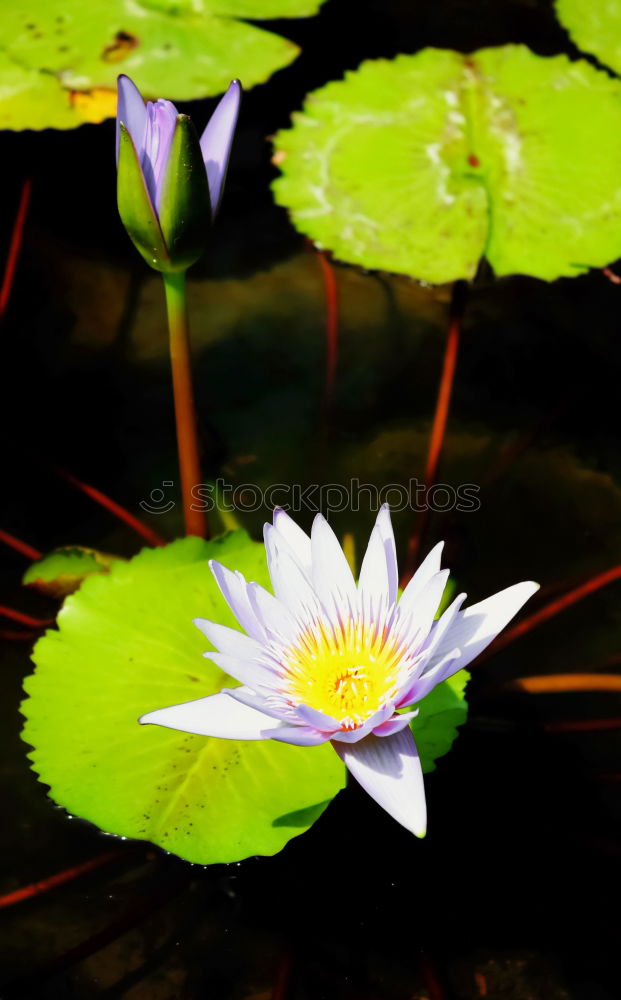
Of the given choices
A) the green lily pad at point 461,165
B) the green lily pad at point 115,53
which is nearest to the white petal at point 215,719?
the green lily pad at point 461,165

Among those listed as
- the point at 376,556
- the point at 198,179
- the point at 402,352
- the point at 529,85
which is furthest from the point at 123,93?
the point at 529,85

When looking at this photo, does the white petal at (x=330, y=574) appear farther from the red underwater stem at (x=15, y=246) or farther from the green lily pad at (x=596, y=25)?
the green lily pad at (x=596, y=25)

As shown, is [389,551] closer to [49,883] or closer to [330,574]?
[330,574]

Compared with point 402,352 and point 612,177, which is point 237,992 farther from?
point 612,177

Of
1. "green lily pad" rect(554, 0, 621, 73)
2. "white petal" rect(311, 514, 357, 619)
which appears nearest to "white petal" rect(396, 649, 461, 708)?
"white petal" rect(311, 514, 357, 619)

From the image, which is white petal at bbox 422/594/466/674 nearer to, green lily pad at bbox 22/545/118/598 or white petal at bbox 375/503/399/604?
white petal at bbox 375/503/399/604
